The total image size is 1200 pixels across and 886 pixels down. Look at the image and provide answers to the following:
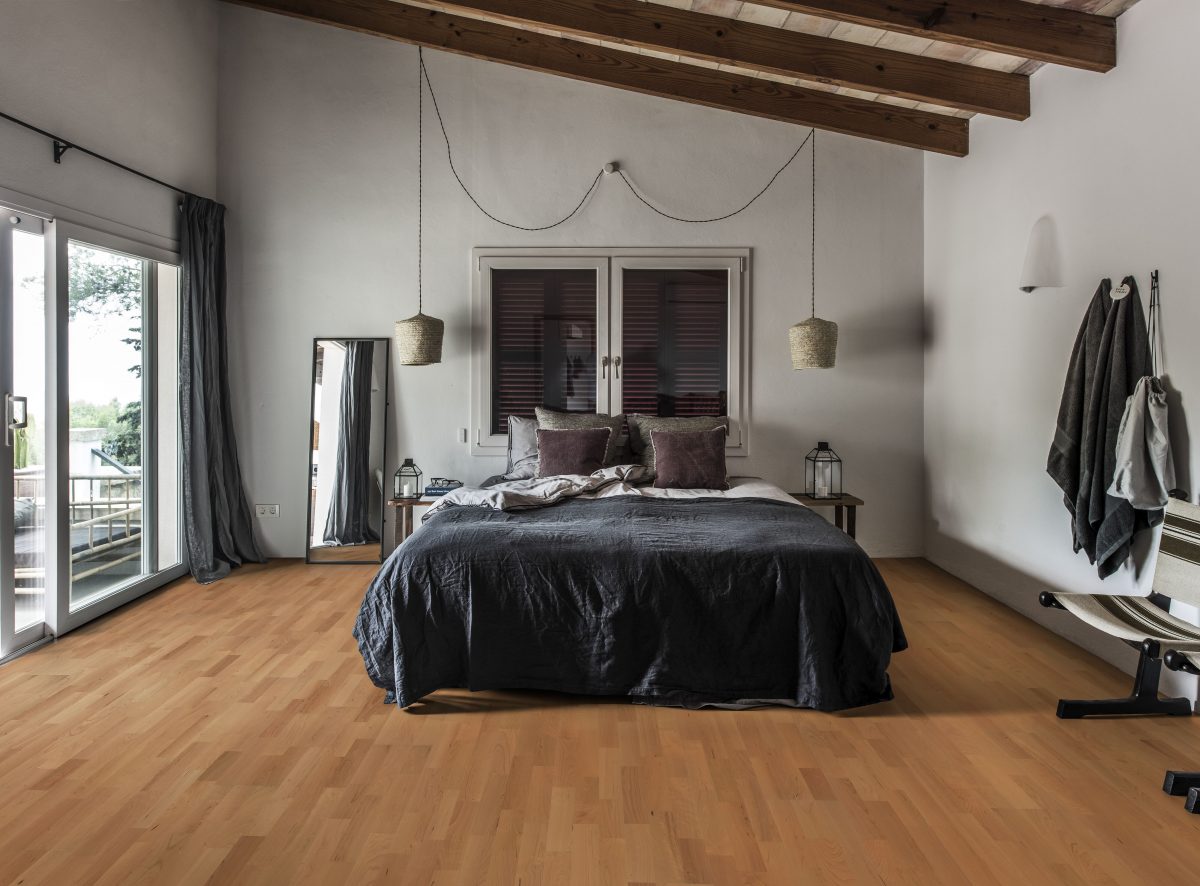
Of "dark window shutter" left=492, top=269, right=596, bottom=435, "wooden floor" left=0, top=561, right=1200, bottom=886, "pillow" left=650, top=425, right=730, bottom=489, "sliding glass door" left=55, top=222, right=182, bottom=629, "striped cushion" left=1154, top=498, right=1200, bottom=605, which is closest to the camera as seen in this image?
"wooden floor" left=0, top=561, right=1200, bottom=886

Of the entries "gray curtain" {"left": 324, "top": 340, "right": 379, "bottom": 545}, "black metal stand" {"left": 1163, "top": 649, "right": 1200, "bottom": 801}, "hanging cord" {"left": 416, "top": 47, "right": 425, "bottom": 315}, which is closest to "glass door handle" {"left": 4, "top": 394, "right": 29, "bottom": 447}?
"gray curtain" {"left": 324, "top": 340, "right": 379, "bottom": 545}

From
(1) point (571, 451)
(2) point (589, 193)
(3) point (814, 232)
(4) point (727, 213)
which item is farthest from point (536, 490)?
(3) point (814, 232)

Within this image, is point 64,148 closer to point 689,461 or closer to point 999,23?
point 689,461

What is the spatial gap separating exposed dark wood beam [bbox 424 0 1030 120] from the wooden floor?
270cm

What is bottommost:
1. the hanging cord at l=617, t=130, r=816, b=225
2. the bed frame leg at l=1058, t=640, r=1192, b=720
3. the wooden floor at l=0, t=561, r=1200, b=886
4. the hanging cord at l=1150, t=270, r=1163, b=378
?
the wooden floor at l=0, t=561, r=1200, b=886

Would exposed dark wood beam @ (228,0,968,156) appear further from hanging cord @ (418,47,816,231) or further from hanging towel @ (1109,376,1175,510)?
hanging towel @ (1109,376,1175,510)

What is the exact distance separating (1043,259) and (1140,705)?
198 centimetres

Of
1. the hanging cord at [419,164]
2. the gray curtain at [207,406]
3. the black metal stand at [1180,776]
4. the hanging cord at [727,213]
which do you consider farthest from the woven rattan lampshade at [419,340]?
the black metal stand at [1180,776]

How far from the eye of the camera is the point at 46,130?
141 inches

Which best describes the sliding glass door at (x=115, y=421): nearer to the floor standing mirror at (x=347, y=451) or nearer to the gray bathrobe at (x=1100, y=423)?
the floor standing mirror at (x=347, y=451)

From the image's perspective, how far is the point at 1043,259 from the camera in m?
3.74

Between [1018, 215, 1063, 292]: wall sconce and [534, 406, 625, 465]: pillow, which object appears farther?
[534, 406, 625, 465]: pillow

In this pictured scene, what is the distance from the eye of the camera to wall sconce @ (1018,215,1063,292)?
3.73m

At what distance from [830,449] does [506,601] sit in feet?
9.99
